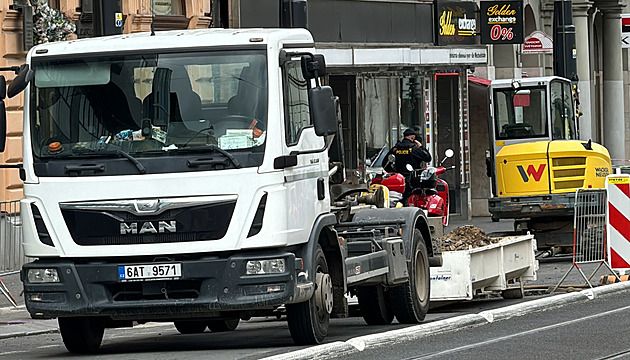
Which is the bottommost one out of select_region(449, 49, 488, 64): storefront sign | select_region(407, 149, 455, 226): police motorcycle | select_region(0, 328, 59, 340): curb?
select_region(0, 328, 59, 340): curb

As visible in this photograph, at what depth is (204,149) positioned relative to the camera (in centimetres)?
1154

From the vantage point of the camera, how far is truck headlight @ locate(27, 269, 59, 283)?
1168 cm

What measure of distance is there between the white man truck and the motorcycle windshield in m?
0.01

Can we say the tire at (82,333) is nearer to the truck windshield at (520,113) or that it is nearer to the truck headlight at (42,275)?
the truck headlight at (42,275)

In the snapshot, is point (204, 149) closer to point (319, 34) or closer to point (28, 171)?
point (28, 171)

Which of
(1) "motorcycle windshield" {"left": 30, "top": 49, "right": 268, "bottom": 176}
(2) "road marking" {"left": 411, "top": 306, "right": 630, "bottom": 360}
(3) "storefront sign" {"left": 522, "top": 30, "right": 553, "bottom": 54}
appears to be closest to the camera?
(2) "road marking" {"left": 411, "top": 306, "right": 630, "bottom": 360}

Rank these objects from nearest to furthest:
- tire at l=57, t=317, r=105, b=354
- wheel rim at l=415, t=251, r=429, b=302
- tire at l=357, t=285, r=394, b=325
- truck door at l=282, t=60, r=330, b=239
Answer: truck door at l=282, t=60, r=330, b=239
tire at l=57, t=317, r=105, b=354
tire at l=357, t=285, r=394, b=325
wheel rim at l=415, t=251, r=429, b=302

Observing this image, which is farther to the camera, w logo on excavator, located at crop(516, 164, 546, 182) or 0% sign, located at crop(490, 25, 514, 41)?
0% sign, located at crop(490, 25, 514, 41)

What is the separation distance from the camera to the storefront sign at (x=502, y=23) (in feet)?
116

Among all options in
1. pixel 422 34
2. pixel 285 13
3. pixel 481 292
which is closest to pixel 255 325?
pixel 481 292

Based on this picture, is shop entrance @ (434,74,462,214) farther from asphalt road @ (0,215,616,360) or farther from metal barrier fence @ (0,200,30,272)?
asphalt road @ (0,215,616,360)

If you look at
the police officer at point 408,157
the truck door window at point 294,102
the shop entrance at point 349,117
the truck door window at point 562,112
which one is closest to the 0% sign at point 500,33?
the shop entrance at point 349,117

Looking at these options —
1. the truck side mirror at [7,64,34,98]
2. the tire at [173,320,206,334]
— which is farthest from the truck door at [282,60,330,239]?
the tire at [173,320,206,334]

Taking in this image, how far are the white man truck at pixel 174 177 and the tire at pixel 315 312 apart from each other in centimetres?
2
